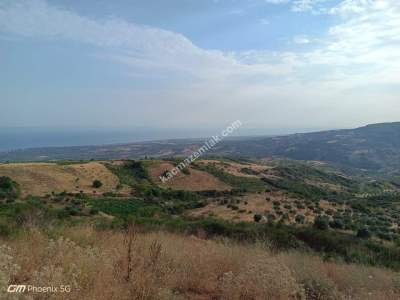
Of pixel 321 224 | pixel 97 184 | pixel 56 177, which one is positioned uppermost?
pixel 56 177

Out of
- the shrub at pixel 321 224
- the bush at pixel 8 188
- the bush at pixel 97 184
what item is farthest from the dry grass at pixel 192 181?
the shrub at pixel 321 224

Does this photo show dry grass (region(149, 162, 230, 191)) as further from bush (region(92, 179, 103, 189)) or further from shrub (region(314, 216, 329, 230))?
shrub (region(314, 216, 329, 230))

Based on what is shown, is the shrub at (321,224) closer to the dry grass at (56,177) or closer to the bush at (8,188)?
the bush at (8,188)

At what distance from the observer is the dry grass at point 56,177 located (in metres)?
34.6

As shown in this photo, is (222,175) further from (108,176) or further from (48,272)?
(48,272)

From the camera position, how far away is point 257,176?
209 feet

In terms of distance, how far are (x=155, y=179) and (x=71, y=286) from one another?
153 feet

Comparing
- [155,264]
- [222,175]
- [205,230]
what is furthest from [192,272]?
[222,175]

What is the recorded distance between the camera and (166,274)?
15.2 feet

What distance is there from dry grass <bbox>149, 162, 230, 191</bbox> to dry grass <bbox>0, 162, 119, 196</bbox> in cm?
848

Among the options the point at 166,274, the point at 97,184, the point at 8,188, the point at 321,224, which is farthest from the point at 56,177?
the point at 166,274

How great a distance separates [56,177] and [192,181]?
813 inches

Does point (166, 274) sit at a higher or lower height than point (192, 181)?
higher

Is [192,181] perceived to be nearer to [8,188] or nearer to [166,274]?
[8,188]
